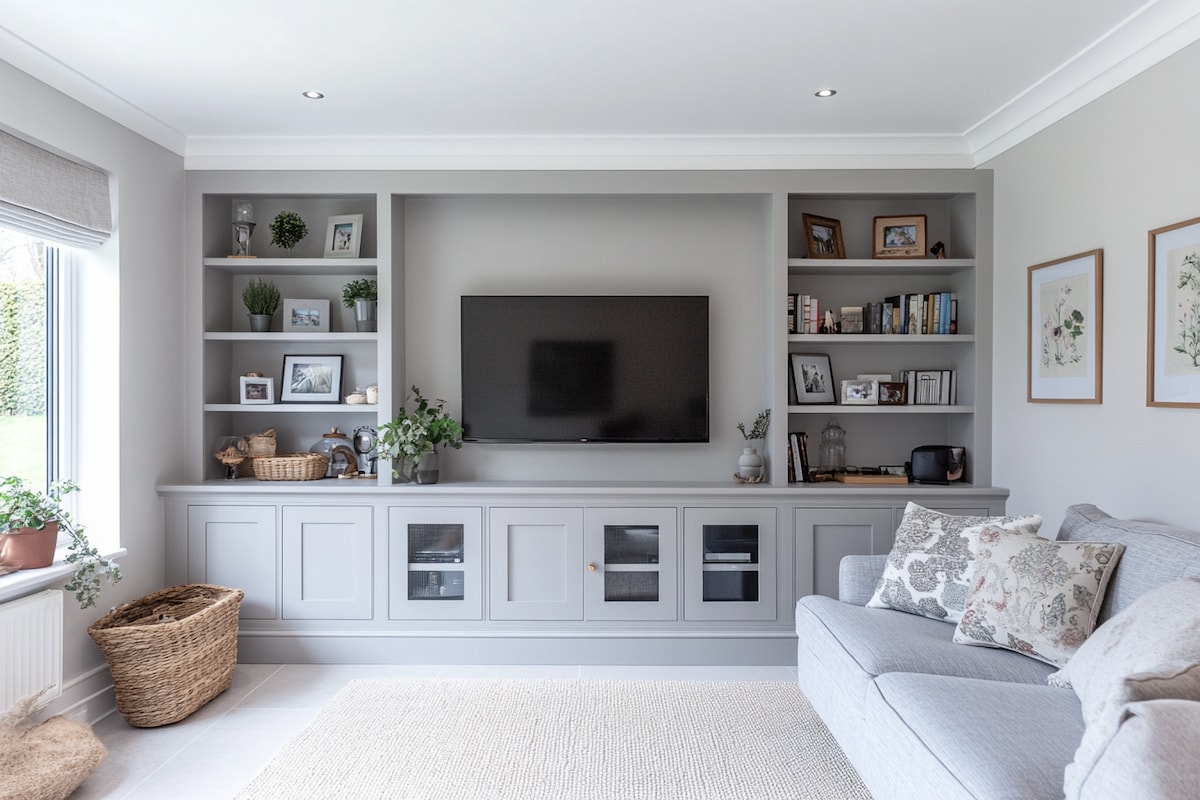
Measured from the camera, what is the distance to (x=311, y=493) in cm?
379

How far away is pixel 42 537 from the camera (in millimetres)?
2877

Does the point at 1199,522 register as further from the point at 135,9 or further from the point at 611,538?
the point at 135,9

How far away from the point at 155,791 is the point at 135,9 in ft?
8.39

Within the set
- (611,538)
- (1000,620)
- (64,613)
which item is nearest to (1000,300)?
(1000,620)

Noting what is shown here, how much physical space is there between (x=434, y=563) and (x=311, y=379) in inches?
47.9

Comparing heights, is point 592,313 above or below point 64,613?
above

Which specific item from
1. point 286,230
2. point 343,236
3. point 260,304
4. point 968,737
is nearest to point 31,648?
point 260,304

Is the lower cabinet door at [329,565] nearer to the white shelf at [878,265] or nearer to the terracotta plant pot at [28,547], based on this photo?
the terracotta plant pot at [28,547]

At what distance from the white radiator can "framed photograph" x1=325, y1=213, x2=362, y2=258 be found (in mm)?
2020

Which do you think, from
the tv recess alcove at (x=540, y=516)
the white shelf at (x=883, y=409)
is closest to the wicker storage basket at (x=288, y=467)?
the tv recess alcove at (x=540, y=516)

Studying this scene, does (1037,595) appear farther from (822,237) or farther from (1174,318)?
(822,237)

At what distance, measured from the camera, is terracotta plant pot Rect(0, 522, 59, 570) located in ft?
9.22

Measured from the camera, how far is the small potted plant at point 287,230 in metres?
3.94

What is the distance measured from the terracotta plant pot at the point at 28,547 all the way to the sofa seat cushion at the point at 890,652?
287 cm
